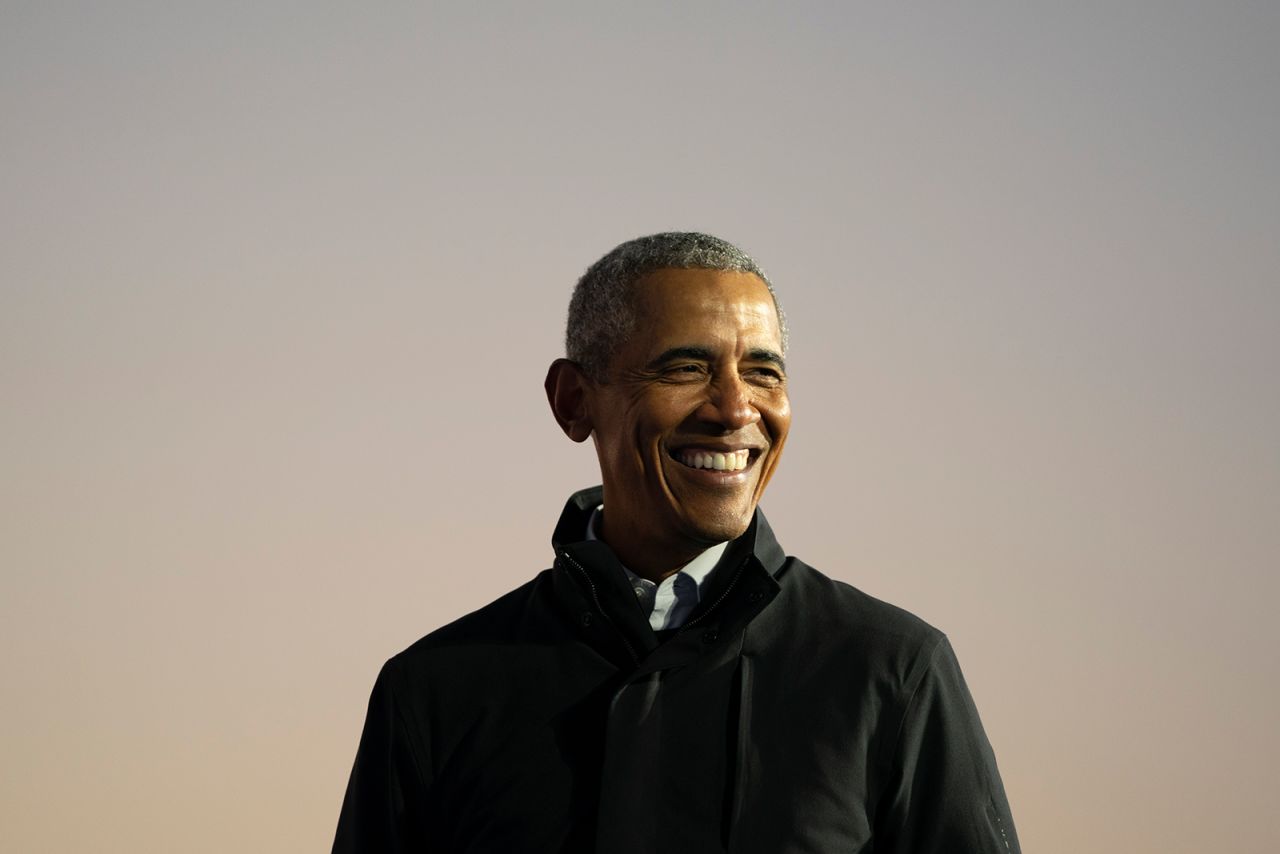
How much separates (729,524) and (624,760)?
31 cm

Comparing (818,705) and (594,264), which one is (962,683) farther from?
(594,264)

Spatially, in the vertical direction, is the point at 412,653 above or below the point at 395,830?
above

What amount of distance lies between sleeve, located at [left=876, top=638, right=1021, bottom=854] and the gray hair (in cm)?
49

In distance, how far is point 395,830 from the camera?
2.08 meters

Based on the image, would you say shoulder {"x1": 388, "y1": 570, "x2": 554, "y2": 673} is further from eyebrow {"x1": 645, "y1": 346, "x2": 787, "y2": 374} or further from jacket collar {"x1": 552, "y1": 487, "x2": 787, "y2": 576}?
eyebrow {"x1": 645, "y1": 346, "x2": 787, "y2": 374}

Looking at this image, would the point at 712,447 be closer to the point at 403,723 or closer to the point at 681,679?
Result: the point at 681,679

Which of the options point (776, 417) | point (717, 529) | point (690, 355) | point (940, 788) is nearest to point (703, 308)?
point (690, 355)

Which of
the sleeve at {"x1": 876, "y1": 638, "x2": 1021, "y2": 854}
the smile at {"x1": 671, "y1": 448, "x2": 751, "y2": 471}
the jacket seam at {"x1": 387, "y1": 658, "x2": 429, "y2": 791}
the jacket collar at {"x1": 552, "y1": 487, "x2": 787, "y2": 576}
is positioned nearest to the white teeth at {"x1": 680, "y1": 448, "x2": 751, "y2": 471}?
the smile at {"x1": 671, "y1": 448, "x2": 751, "y2": 471}

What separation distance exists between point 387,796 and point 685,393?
631 millimetres

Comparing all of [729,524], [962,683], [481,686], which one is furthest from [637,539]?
[962,683]

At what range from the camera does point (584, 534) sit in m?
2.21

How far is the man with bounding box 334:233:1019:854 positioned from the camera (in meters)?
1.95

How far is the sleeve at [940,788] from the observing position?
1.92 metres

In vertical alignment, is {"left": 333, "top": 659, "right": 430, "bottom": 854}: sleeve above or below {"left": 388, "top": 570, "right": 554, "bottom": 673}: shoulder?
below
